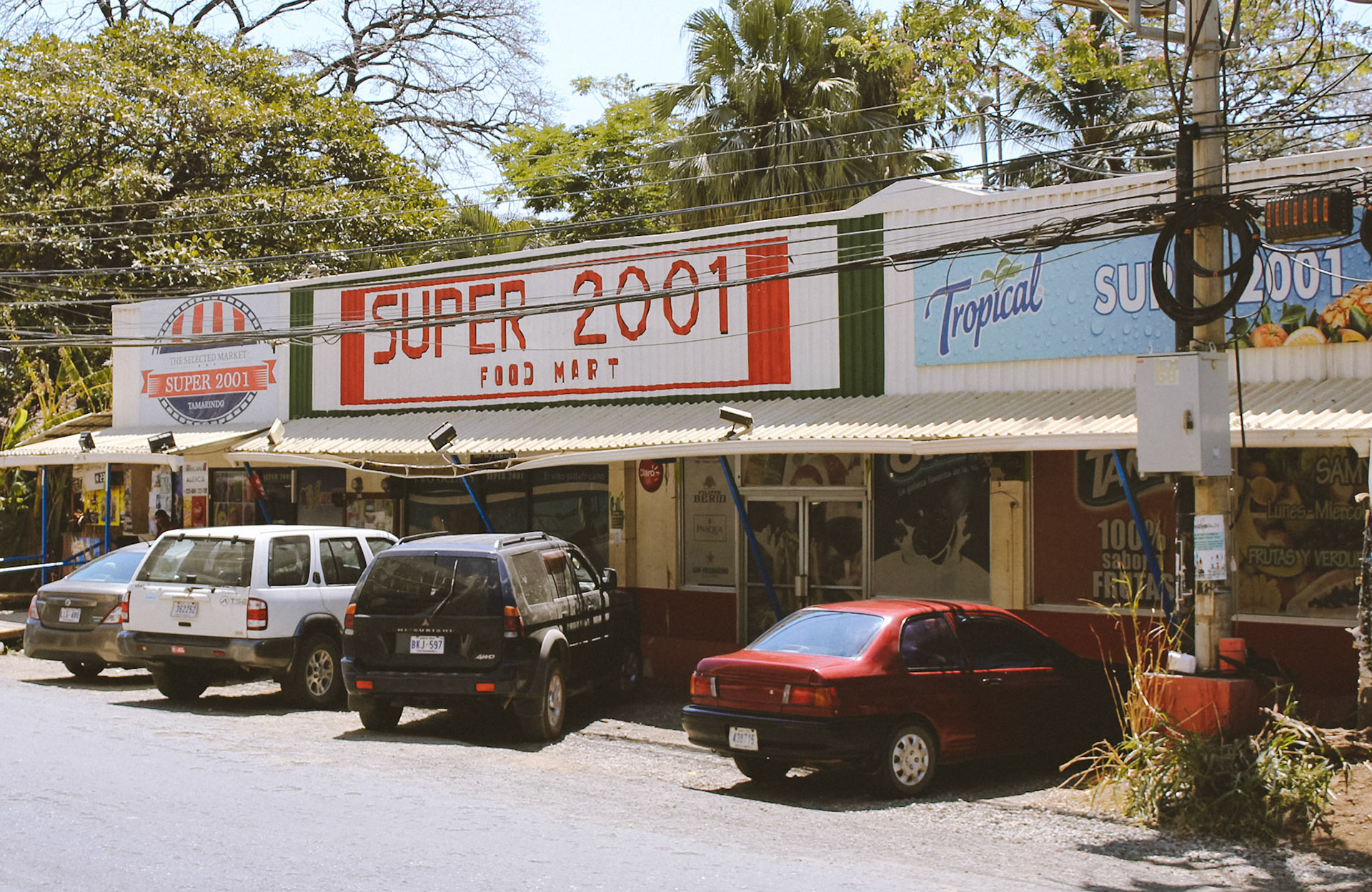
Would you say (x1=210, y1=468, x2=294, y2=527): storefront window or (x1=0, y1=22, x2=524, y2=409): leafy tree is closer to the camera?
(x1=210, y1=468, x2=294, y2=527): storefront window

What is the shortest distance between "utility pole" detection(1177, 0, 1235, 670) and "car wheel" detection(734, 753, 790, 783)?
311 centimetres

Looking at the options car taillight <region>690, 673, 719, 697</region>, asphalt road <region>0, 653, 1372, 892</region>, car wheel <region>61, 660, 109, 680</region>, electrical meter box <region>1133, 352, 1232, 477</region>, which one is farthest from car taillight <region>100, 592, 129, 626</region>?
electrical meter box <region>1133, 352, 1232, 477</region>

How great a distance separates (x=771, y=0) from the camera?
24.2 meters

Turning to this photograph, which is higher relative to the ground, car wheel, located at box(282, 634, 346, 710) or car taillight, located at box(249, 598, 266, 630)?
car taillight, located at box(249, 598, 266, 630)

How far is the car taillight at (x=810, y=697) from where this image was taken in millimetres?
9102

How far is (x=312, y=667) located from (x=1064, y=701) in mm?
7255

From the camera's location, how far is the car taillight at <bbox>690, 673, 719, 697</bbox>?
977cm

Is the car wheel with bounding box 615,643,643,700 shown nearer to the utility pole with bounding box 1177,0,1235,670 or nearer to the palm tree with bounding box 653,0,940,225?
the utility pole with bounding box 1177,0,1235,670

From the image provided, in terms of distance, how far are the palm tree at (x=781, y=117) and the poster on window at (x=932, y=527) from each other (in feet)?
33.3

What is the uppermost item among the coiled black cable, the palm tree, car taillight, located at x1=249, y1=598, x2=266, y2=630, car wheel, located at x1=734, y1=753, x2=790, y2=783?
the palm tree

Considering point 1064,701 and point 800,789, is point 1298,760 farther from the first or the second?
point 800,789

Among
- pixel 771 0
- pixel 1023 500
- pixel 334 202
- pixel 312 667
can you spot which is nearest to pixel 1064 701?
pixel 1023 500

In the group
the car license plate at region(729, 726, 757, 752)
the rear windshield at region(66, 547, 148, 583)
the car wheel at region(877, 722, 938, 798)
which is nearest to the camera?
the car wheel at region(877, 722, 938, 798)

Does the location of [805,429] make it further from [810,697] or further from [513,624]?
[810,697]
